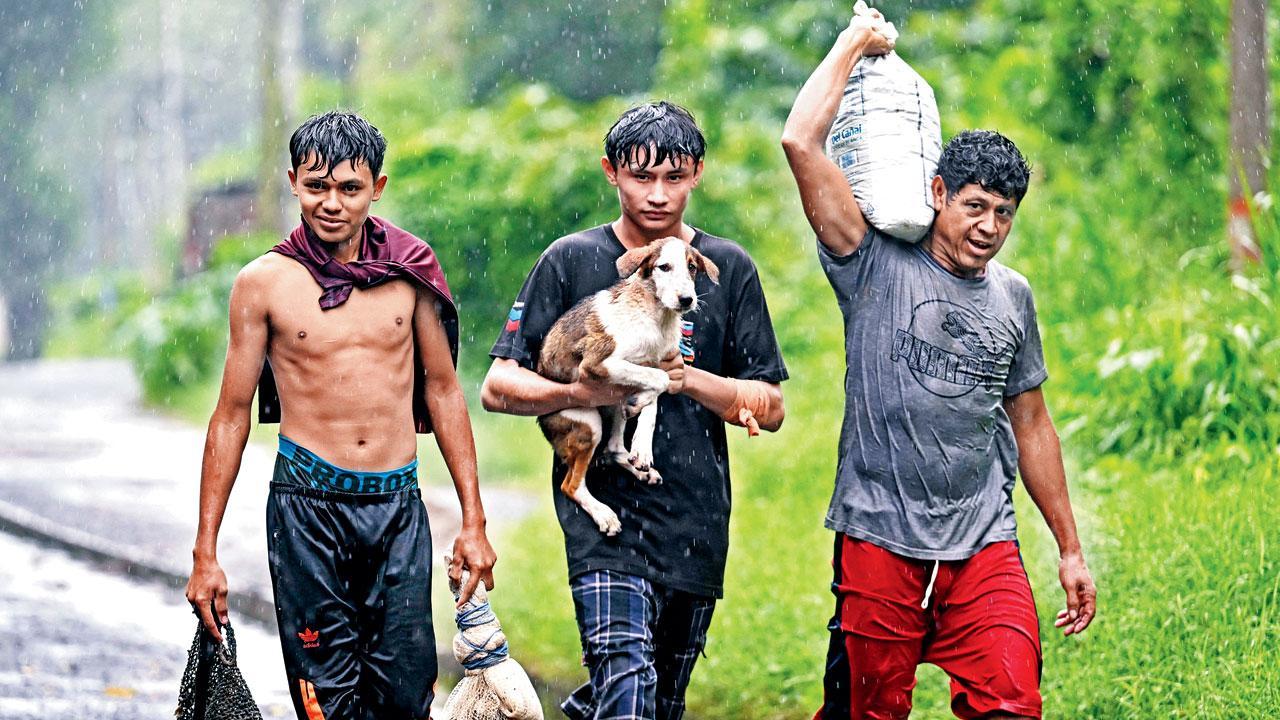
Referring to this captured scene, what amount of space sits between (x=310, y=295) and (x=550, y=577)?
4.71m

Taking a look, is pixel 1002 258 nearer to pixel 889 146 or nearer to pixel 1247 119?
pixel 1247 119

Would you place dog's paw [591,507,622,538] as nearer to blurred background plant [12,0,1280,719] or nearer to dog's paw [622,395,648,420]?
dog's paw [622,395,648,420]

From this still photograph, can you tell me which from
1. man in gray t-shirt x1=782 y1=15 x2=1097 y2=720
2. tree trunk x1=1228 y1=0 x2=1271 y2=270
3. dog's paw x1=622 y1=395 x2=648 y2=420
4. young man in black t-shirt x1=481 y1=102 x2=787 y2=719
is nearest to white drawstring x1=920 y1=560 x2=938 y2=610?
man in gray t-shirt x1=782 y1=15 x2=1097 y2=720

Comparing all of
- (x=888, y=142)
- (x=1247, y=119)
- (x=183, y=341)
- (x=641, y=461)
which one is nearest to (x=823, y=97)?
(x=888, y=142)

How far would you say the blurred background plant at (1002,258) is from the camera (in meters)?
5.91

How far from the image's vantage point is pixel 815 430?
10.6 m

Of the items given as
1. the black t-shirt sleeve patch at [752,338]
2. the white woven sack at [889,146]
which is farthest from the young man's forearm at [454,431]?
the white woven sack at [889,146]

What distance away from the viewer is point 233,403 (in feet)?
13.0

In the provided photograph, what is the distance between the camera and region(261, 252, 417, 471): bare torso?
397 centimetres

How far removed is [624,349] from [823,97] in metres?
0.84

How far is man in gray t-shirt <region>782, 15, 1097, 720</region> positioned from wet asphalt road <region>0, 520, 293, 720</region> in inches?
133

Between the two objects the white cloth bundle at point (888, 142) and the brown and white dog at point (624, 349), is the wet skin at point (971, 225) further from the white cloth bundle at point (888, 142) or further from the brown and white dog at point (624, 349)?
the brown and white dog at point (624, 349)

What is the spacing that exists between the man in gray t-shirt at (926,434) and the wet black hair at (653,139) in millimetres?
264

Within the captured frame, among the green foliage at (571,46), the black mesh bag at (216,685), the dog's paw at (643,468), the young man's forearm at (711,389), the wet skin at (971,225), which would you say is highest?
the wet skin at (971,225)
